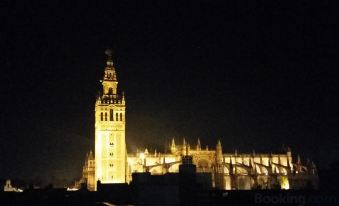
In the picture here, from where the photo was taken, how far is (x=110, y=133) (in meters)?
122

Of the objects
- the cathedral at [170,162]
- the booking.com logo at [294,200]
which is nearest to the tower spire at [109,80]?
the cathedral at [170,162]

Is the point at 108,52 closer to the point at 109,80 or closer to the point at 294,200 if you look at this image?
the point at 109,80

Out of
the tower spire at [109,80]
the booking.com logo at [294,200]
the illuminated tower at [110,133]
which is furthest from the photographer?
the tower spire at [109,80]

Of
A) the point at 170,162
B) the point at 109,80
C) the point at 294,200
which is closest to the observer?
the point at 294,200

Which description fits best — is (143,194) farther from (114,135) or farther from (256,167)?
(256,167)

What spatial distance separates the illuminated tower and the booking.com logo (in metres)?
57.5

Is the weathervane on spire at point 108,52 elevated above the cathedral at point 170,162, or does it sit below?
above

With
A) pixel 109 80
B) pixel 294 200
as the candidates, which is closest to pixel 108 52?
pixel 109 80

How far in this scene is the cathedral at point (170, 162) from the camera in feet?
396

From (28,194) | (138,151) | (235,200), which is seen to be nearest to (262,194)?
(235,200)

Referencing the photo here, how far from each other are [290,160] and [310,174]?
8.55 meters

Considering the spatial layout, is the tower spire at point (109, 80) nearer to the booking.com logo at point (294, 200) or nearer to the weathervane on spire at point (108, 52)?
the weathervane on spire at point (108, 52)

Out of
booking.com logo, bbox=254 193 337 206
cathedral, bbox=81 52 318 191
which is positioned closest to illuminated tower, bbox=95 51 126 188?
cathedral, bbox=81 52 318 191

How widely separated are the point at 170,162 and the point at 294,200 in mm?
69937
